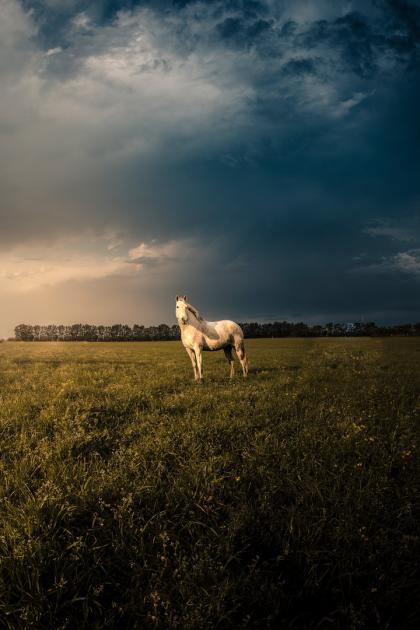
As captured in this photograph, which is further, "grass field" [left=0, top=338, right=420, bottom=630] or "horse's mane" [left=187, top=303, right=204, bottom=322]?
"horse's mane" [left=187, top=303, right=204, bottom=322]

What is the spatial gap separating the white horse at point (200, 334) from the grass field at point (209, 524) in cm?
724

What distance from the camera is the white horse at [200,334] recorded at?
14405mm

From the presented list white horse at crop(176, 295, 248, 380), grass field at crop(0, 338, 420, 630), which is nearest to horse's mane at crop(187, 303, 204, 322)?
white horse at crop(176, 295, 248, 380)

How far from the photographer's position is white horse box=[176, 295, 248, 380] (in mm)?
14405

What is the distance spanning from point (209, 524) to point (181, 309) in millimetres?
10724

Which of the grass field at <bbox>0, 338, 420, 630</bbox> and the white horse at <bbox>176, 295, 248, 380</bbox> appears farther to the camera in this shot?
the white horse at <bbox>176, 295, 248, 380</bbox>

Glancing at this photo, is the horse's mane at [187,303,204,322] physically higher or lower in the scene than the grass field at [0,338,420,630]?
higher

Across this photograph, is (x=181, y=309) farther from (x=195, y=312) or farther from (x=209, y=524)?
(x=209, y=524)

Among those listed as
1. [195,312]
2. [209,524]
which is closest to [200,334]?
[195,312]

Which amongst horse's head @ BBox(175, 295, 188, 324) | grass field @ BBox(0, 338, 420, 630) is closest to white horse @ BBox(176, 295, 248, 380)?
horse's head @ BBox(175, 295, 188, 324)

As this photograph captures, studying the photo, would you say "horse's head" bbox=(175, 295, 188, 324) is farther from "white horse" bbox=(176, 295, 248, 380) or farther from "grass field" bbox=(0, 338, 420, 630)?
"grass field" bbox=(0, 338, 420, 630)

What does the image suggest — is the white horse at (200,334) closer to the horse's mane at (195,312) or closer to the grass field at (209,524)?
the horse's mane at (195,312)

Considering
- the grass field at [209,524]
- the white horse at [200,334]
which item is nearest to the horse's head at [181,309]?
the white horse at [200,334]

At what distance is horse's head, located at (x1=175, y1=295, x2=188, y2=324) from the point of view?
14234 mm
